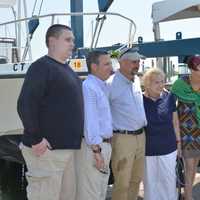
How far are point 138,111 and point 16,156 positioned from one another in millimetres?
2420

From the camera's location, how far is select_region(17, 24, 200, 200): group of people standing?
11.9 feet

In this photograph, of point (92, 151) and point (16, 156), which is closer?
point (92, 151)

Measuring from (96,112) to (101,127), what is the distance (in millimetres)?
153

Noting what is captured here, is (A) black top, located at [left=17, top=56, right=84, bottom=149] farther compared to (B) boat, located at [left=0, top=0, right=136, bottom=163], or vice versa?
(B) boat, located at [left=0, top=0, right=136, bottom=163]

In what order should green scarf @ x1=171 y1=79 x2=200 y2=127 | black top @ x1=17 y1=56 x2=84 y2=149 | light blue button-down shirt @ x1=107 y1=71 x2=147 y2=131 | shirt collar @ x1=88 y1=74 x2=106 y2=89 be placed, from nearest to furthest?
black top @ x1=17 y1=56 x2=84 y2=149 → shirt collar @ x1=88 y1=74 x2=106 y2=89 → light blue button-down shirt @ x1=107 y1=71 x2=147 y2=131 → green scarf @ x1=171 y1=79 x2=200 y2=127

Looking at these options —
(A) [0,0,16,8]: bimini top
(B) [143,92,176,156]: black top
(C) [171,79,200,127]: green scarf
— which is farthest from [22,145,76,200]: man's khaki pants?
(A) [0,0,16,8]: bimini top

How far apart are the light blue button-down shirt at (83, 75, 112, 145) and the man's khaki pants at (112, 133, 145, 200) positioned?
319mm

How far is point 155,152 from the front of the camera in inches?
183

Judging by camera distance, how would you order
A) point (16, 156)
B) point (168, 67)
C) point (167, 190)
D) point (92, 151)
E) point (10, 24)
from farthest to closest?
point (168, 67), point (10, 24), point (16, 156), point (167, 190), point (92, 151)

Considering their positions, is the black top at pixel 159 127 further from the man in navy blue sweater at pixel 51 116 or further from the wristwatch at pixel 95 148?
the man in navy blue sweater at pixel 51 116

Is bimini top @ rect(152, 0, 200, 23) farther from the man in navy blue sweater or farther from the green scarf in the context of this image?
the man in navy blue sweater

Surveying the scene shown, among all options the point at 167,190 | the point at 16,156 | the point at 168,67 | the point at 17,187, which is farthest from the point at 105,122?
the point at 168,67

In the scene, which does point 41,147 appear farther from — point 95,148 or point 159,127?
point 159,127

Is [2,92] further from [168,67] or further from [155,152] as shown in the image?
[168,67]
